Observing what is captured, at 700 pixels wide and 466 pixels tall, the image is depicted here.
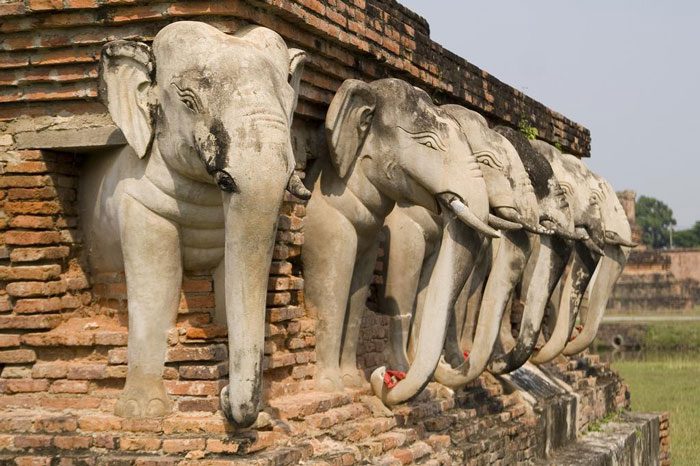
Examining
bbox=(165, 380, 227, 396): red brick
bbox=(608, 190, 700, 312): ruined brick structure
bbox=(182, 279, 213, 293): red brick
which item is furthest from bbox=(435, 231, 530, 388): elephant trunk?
bbox=(608, 190, 700, 312): ruined brick structure

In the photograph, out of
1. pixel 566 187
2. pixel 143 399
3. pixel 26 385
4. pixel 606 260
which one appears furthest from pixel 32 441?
pixel 606 260

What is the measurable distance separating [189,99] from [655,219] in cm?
9384

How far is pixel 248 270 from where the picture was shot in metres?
5.16

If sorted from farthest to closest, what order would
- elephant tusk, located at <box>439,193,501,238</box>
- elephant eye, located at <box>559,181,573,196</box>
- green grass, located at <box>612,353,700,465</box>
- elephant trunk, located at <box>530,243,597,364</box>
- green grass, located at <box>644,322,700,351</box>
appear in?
green grass, located at <box>644,322,700,351</box>
green grass, located at <box>612,353,700,465</box>
elephant trunk, located at <box>530,243,597,364</box>
elephant eye, located at <box>559,181,573,196</box>
elephant tusk, located at <box>439,193,501,238</box>

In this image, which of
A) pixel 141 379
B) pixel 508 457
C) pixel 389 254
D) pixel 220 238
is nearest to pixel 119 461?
pixel 141 379

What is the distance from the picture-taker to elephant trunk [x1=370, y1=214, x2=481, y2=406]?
6.58 metres

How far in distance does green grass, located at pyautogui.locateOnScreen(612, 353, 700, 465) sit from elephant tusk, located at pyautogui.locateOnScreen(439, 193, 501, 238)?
7.25 m

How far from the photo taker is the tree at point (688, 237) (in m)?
90.2

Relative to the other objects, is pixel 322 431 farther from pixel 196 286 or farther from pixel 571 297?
pixel 571 297

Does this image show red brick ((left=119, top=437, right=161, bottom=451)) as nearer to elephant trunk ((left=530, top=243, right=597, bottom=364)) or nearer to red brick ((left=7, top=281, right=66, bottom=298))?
red brick ((left=7, top=281, right=66, bottom=298))

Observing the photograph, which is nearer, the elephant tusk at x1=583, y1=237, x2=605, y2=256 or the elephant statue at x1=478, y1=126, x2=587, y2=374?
the elephant statue at x1=478, y1=126, x2=587, y2=374

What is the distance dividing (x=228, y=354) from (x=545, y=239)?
3683 mm

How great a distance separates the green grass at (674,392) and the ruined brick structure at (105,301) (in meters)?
7.71

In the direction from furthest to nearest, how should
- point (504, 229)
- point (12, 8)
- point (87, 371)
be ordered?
point (504, 229) < point (12, 8) < point (87, 371)
